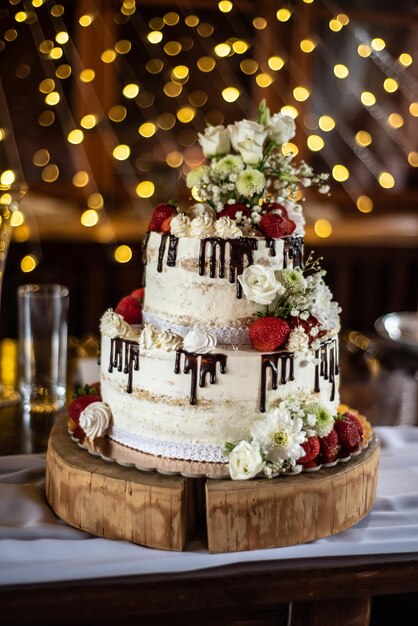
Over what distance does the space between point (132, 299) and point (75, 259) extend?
2.89 metres

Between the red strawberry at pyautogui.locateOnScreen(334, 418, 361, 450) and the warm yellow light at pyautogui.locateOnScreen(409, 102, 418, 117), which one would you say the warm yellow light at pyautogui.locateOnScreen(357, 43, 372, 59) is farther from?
the red strawberry at pyautogui.locateOnScreen(334, 418, 361, 450)

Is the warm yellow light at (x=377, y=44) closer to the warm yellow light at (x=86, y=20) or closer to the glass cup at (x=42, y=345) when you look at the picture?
the warm yellow light at (x=86, y=20)

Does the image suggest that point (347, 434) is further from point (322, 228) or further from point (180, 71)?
point (180, 71)

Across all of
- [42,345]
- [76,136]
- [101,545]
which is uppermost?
[76,136]

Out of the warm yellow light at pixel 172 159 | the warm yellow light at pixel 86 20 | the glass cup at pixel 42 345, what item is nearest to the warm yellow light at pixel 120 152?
the warm yellow light at pixel 172 159

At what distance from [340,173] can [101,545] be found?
178 inches

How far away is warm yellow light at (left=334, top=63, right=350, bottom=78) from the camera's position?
5227 mm

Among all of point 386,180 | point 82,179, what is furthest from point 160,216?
point 386,180

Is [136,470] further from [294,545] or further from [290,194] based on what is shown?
[290,194]

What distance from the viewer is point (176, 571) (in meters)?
1.53

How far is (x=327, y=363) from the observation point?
1871 mm

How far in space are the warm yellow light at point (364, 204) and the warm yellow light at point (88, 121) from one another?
6.27 feet

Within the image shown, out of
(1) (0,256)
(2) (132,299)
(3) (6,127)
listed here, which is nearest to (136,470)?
(2) (132,299)

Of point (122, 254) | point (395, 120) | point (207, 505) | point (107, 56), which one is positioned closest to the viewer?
point (207, 505)
